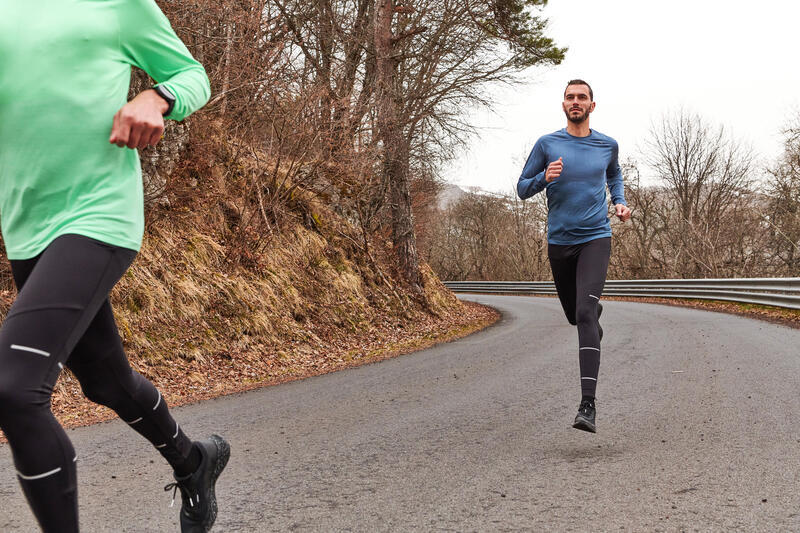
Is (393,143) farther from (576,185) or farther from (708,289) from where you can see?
(708,289)

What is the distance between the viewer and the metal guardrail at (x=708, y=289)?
55.0 feet

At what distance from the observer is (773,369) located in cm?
704

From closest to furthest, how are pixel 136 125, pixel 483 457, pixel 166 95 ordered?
1. pixel 136 125
2. pixel 166 95
3. pixel 483 457

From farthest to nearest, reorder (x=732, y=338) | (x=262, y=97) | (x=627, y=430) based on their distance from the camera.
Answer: (x=262, y=97), (x=732, y=338), (x=627, y=430)

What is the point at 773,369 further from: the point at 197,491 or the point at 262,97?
the point at 262,97

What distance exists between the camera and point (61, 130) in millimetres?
1976

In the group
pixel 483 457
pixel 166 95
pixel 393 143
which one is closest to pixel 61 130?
pixel 166 95

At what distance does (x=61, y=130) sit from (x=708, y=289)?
24.7m

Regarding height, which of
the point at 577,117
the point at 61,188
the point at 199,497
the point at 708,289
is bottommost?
the point at 708,289

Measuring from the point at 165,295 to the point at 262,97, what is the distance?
5028 mm

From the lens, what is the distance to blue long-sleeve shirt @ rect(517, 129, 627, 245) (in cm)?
479

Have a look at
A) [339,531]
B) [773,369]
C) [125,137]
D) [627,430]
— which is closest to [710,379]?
[773,369]

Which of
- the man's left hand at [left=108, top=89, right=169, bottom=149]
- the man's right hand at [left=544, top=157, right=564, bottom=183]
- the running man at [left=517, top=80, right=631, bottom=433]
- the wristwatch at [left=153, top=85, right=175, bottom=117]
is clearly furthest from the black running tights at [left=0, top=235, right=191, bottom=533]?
the running man at [left=517, top=80, right=631, bottom=433]

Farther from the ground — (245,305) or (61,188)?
(61,188)
